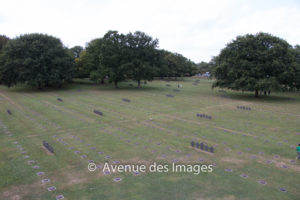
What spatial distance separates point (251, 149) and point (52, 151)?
11381 millimetres

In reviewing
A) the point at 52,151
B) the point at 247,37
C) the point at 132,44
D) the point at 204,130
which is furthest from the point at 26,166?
the point at 132,44

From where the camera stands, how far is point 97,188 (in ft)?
27.0

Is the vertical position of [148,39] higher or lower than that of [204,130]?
higher

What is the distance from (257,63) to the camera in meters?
33.9

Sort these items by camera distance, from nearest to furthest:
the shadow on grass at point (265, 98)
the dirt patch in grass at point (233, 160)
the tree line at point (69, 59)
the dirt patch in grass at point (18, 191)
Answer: the dirt patch in grass at point (18, 191), the dirt patch in grass at point (233, 160), the shadow on grass at point (265, 98), the tree line at point (69, 59)

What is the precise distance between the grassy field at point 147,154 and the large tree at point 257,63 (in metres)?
12.2

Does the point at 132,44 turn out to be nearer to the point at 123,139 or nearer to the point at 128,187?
the point at 123,139

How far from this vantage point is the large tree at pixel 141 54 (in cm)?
4575

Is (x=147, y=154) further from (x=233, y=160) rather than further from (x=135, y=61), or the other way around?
(x=135, y=61)

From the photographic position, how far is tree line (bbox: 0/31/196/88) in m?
40.2

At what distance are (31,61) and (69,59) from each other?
815cm

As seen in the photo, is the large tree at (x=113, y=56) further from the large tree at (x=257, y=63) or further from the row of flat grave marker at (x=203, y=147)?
the row of flat grave marker at (x=203, y=147)

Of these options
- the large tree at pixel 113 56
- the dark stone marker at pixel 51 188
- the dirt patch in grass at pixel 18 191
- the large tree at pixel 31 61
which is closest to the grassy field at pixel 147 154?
the dirt patch in grass at pixel 18 191

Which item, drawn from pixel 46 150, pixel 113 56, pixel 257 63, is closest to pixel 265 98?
pixel 257 63
